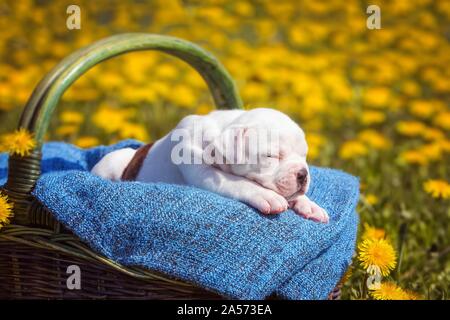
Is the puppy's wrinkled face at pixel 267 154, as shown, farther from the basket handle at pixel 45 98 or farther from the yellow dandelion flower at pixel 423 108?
the yellow dandelion flower at pixel 423 108

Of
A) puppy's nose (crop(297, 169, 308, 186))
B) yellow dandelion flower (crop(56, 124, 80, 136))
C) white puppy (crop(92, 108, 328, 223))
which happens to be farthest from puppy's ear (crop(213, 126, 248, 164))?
yellow dandelion flower (crop(56, 124, 80, 136))

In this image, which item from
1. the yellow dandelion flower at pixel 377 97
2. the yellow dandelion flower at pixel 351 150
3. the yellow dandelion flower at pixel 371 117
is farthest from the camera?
the yellow dandelion flower at pixel 377 97

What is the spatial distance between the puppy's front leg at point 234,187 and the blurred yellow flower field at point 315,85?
1.78 feet

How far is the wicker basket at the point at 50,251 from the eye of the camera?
1.61 m

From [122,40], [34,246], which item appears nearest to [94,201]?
[34,246]

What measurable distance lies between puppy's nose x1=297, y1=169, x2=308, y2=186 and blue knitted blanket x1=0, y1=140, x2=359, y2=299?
2.9 inches

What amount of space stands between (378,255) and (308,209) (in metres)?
0.20

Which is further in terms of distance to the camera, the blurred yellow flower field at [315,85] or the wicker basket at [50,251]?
the blurred yellow flower field at [315,85]

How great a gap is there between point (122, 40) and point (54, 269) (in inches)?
24.8

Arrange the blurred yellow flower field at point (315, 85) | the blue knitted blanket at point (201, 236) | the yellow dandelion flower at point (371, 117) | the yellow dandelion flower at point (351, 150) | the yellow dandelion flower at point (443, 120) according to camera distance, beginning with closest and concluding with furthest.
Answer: the blue knitted blanket at point (201, 236), the blurred yellow flower field at point (315, 85), the yellow dandelion flower at point (351, 150), the yellow dandelion flower at point (443, 120), the yellow dandelion flower at point (371, 117)

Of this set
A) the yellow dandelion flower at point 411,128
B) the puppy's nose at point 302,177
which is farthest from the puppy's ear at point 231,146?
the yellow dandelion flower at point 411,128

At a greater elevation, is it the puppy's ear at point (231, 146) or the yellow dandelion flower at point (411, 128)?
the puppy's ear at point (231, 146)

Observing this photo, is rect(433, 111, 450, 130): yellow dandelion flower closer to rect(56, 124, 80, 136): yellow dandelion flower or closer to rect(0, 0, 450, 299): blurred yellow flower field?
rect(0, 0, 450, 299): blurred yellow flower field
